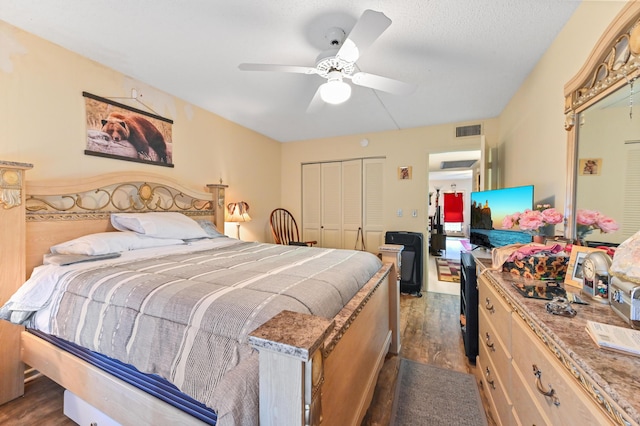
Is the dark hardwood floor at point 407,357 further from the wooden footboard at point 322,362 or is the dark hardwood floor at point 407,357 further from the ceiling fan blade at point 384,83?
the ceiling fan blade at point 384,83

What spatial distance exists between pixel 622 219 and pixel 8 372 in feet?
11.7

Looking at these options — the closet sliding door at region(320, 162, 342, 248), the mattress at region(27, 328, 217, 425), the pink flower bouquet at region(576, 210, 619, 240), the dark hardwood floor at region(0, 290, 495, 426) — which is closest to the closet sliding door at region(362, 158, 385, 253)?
the closet sliding door at region(320, 162, 342, 248)

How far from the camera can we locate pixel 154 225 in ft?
7.53

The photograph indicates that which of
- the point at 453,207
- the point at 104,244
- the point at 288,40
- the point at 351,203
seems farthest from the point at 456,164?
the point at 104,244

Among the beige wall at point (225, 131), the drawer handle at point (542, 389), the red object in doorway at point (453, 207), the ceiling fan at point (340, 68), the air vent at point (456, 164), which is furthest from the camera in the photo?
the red object in doorway at point (453, 207)

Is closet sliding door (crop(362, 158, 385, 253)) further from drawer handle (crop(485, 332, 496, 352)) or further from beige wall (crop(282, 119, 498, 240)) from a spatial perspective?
drawer handle (crop(485, 332, 496, 352))

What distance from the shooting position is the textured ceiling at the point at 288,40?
63.4 inches

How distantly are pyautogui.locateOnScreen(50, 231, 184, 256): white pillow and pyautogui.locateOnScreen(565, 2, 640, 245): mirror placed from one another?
3.00 m

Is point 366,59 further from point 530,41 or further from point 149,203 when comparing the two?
point 149,203

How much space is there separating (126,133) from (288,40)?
182cm

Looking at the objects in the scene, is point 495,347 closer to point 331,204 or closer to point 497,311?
point 497,311

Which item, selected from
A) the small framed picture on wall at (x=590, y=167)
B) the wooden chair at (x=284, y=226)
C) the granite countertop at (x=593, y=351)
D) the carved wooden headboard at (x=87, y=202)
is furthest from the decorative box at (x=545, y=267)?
the wooden chair at (x=284, y=226)

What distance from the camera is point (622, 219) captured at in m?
1.15

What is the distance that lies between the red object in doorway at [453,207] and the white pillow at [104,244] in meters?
9.38
